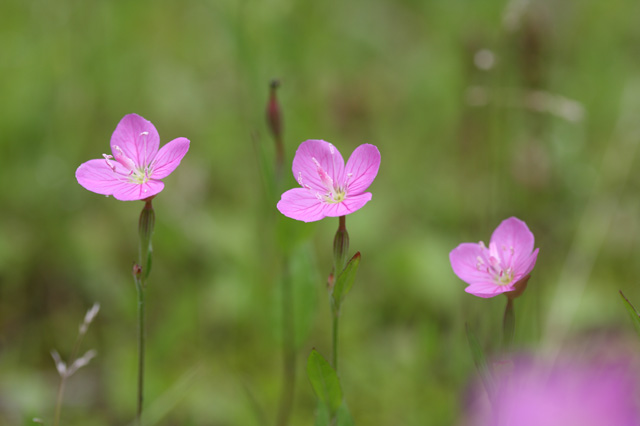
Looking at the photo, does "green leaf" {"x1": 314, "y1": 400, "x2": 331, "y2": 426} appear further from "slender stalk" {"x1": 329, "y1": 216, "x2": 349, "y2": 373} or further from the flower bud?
the flower bud

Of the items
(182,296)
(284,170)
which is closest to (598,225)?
(284,170)

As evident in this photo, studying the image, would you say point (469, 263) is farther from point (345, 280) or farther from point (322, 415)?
point (322, 415)

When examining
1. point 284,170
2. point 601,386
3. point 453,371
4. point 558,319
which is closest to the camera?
point 601,386

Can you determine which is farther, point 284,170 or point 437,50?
point 437,50

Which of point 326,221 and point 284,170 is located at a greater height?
point 284,170

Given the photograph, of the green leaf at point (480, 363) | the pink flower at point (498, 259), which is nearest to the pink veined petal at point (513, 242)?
the pink flower at point (498, 259)

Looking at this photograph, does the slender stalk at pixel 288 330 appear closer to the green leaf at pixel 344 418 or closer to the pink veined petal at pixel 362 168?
the green leaf at pixel 344 418

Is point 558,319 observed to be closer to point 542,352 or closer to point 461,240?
point 542,352
